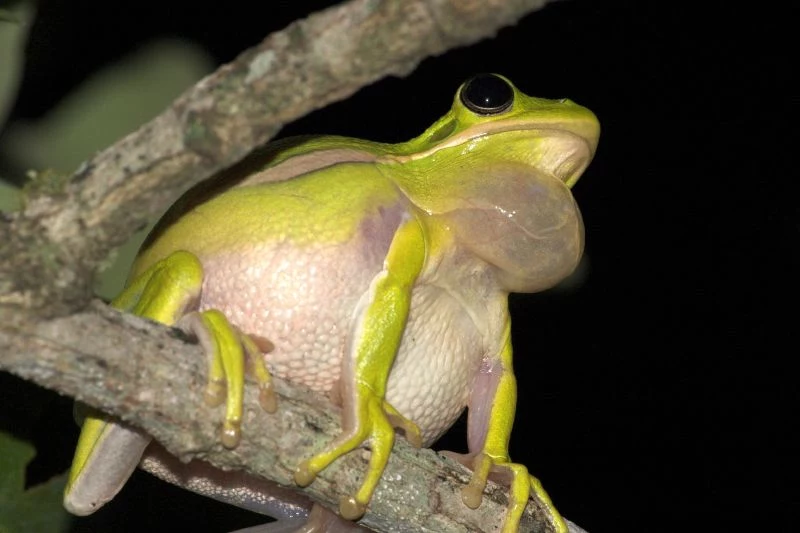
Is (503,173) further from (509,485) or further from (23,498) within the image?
(23,498)

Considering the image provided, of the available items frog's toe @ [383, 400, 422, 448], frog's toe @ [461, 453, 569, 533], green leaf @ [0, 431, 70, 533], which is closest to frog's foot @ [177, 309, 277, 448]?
frog's toe @ [383, 400, 422, 448]

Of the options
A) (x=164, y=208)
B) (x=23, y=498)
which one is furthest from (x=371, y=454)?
(x=23, y=498)

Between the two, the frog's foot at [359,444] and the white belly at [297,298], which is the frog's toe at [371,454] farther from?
the white belly at [297,298]

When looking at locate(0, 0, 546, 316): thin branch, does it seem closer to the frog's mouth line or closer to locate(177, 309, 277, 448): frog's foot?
locate(177, 309, 277, 448): frog's foot

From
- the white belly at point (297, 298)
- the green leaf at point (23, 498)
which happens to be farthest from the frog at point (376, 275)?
the green leaf at point (23, 498)

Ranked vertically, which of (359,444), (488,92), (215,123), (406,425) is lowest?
(406,425)
